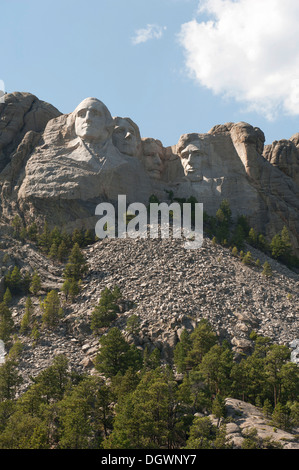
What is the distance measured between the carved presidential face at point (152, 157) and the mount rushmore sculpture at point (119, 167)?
15 cm

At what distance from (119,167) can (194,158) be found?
11873 millimetres

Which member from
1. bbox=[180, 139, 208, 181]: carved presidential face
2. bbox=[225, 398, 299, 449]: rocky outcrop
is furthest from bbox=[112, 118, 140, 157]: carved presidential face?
bbox=[225, 398, 299, 449]: rocky outcrop

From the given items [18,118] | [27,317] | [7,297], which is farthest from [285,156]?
[27,317]

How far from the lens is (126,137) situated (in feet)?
278

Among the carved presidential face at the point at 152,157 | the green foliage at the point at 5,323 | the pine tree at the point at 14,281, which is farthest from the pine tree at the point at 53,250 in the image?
the carved presidential face at the point at 152,157

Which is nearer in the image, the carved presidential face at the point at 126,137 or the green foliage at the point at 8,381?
the green foliage at the point at 8,381

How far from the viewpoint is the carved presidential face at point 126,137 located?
276 feet

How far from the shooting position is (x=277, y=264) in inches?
2955

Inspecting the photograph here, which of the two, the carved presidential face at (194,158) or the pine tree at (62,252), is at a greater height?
the carved presidential face at (194,158)

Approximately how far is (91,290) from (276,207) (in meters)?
29.4

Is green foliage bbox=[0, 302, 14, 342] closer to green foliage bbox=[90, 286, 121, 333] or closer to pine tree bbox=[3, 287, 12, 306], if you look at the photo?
pine tree bbox=[3, 287, 12, 306]

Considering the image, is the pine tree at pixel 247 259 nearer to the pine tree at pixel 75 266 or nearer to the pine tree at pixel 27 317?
the pine tree at pixel 75 266

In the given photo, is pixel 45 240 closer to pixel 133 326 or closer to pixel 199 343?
pixel 133 326
